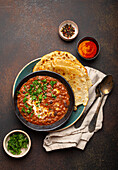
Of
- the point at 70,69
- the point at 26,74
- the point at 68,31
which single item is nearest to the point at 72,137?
the point at 70,69

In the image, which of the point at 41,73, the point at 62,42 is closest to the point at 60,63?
the point at 41,73

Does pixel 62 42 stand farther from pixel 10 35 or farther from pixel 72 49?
pixel 10 35

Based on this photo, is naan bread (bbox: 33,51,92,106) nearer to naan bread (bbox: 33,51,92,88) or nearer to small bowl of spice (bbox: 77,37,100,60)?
naan bread (bbox: 33,51,92,88)

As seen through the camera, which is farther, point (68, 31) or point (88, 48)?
point (68, 31)

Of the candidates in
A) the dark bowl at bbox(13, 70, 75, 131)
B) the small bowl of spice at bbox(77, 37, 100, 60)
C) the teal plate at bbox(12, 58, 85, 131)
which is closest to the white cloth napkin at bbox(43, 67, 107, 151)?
the teal plate at bbox(12, 58, 85, 131)

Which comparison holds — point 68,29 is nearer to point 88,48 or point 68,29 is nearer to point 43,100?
point 88,48

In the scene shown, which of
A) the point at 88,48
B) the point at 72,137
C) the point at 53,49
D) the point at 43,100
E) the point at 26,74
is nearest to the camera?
the point at 43,100
